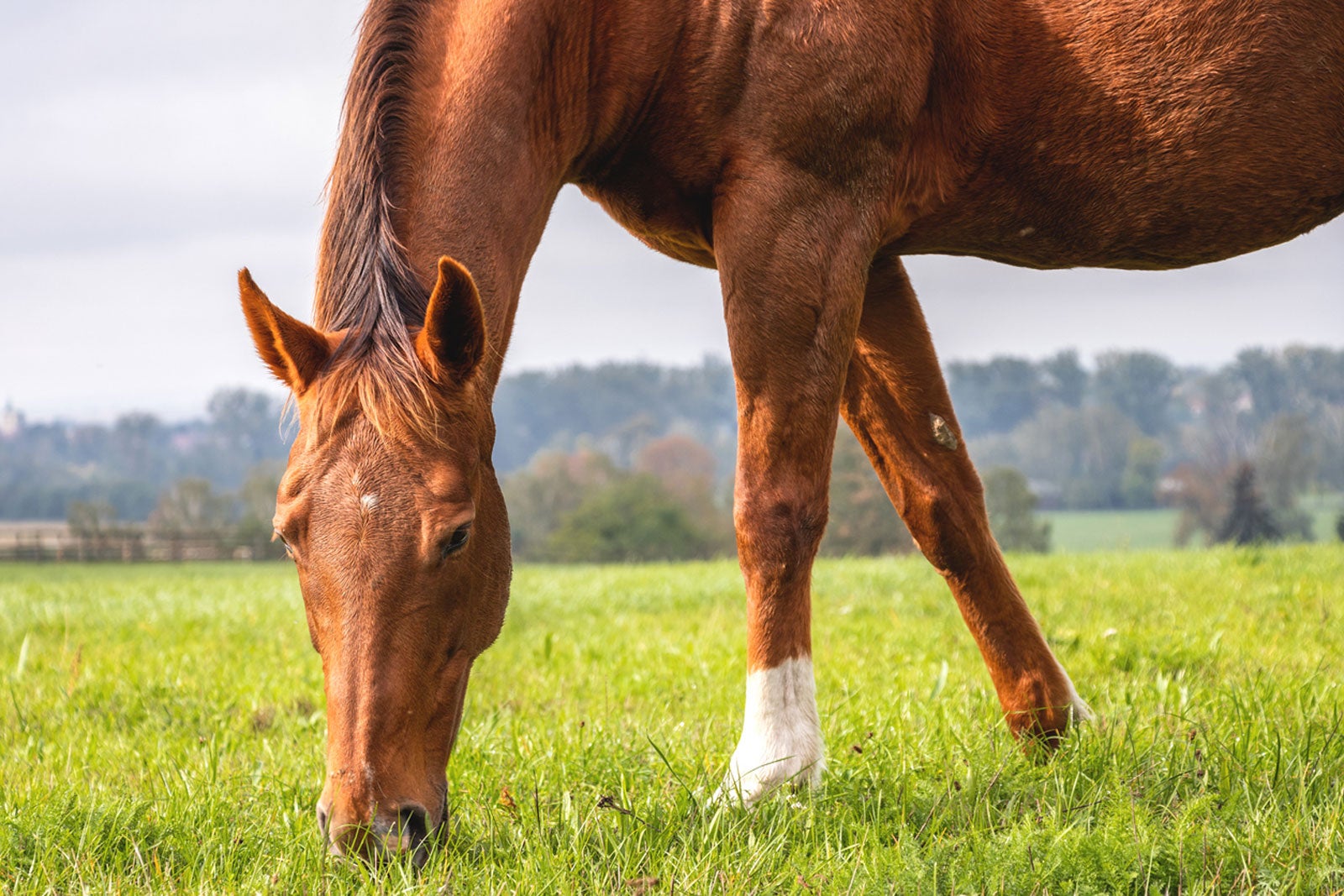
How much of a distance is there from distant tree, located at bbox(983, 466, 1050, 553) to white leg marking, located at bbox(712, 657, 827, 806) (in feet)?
116

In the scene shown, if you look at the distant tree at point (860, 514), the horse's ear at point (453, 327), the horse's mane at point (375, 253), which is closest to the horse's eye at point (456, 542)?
the horse's mane at point (375, 253)

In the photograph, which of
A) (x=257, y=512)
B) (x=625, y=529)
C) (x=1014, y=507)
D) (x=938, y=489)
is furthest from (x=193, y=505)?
(x=938, y=489)

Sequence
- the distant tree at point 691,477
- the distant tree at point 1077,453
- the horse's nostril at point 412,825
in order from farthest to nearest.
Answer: the distant tree at point 1077,453, the distant tree at point 691,477, the horse's nostril at point 412,825

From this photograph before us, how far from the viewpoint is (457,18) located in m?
2.84

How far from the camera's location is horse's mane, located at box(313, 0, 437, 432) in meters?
2.28

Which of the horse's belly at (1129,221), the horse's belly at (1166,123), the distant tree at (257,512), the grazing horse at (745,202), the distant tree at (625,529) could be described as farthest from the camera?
the distant tree at (625,529)

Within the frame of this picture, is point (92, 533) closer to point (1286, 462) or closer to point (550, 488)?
point (550, 488)

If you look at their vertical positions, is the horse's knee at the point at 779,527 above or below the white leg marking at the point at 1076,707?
above

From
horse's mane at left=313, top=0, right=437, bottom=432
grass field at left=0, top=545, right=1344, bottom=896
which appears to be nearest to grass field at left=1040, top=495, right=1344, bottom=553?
grass field at left=0, top=545, right=1344, bottom=896

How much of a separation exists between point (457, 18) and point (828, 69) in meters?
1.01

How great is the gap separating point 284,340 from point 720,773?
1.61m

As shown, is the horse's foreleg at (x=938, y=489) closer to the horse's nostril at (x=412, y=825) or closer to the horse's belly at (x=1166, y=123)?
the horse's belly at (x=1166, y=123)

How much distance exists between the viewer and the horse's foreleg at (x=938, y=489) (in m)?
3.30

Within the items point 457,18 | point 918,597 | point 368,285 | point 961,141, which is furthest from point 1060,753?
point 918,597
